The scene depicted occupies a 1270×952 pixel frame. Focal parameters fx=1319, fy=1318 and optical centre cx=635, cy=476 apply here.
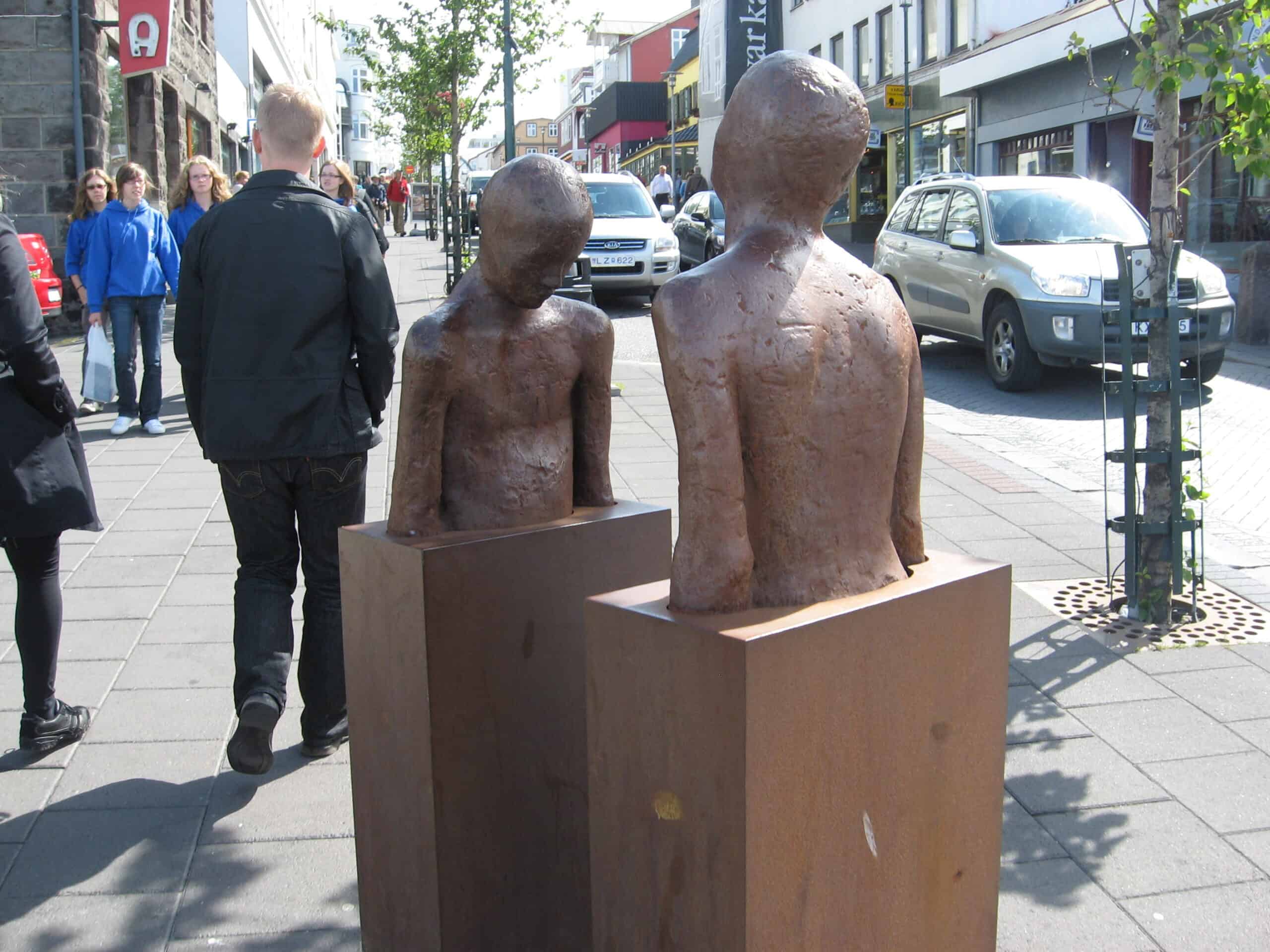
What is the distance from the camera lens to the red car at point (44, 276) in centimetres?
1258

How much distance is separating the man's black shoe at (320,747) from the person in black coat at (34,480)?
2.51ft

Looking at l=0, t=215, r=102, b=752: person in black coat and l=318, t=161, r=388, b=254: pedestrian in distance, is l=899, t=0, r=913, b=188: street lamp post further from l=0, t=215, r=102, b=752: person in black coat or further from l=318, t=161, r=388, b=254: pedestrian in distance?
l=0, t=215, r=102, b=752: person in black coat

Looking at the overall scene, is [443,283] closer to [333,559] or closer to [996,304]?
[996,304]

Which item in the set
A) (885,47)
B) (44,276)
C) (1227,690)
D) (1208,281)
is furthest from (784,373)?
(885,47)

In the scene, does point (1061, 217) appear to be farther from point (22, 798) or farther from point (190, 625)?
point (22, 798)

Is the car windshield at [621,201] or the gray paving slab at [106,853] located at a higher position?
the car windshield at [621,201]

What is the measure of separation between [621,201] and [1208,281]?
912 cm

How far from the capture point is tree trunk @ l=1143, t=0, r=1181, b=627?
530cm

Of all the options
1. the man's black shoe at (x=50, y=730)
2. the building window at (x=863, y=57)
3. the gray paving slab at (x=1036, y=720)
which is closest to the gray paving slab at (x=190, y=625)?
the man's black shoe at (x=50, y=730)

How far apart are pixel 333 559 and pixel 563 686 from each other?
1257 millimetres

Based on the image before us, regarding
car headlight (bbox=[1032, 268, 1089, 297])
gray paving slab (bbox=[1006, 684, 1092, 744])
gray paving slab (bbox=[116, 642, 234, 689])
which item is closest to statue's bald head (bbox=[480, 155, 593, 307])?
gray paving slab (bbox=[1006, 684, 1092, 744])

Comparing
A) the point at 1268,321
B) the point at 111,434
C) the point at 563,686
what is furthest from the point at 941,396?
the point at 563,686

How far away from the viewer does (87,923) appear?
316 centimetres

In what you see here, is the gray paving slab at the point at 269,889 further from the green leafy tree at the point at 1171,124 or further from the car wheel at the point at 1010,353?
the car wheel at the point at 1010,353
